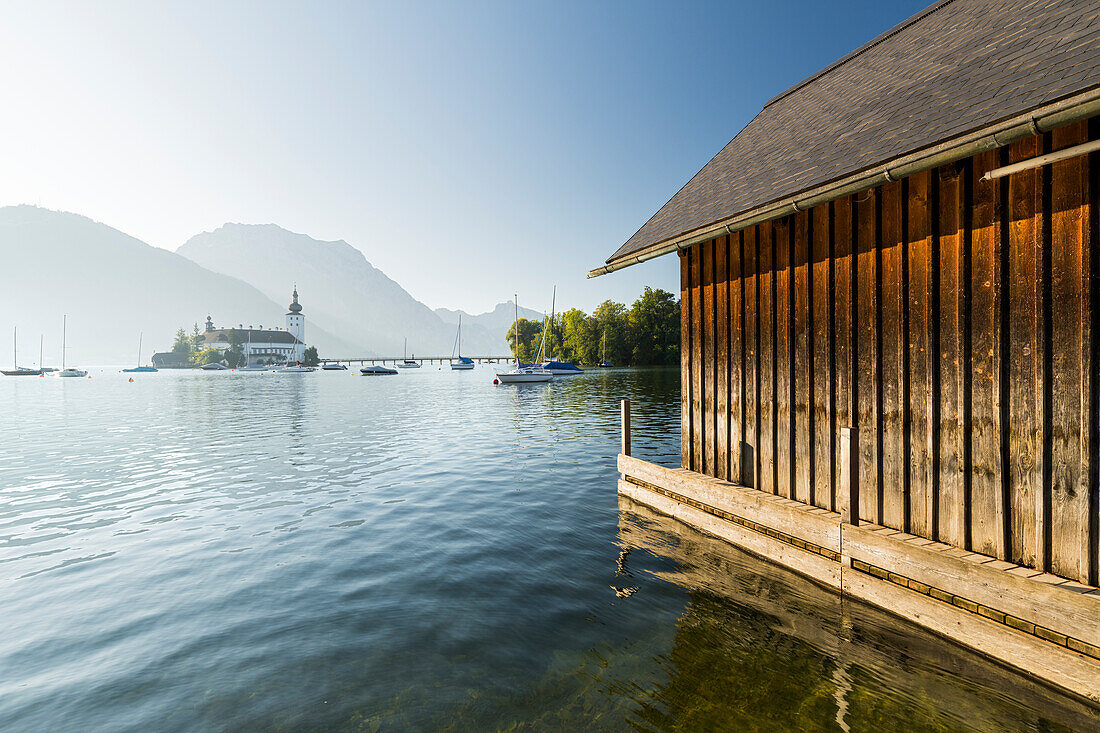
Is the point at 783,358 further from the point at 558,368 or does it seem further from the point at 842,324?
the point at 558,368

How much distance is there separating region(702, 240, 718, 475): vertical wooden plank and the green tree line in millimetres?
100126

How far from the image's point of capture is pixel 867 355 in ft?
20.9

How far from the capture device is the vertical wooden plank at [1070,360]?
441cm

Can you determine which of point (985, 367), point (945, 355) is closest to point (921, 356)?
point (945, 355)

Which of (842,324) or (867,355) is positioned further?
(842,324)

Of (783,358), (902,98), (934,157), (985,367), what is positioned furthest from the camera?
(783,358)

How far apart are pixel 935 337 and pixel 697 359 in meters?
4.12

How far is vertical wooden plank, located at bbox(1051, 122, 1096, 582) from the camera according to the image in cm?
441

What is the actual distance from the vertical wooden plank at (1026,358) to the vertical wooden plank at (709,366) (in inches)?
170

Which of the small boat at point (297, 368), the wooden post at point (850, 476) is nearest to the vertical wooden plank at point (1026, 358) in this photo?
the wooden post at point (850, 476)

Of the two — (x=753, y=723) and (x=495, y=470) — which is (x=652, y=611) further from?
(x=495, y=470)

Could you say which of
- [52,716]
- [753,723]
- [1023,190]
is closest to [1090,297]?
[1023,190]

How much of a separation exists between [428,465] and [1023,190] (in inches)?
612

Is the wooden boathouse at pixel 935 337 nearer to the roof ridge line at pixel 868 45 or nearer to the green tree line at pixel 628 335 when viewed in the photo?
the roof ridge line at pixel 868 45
